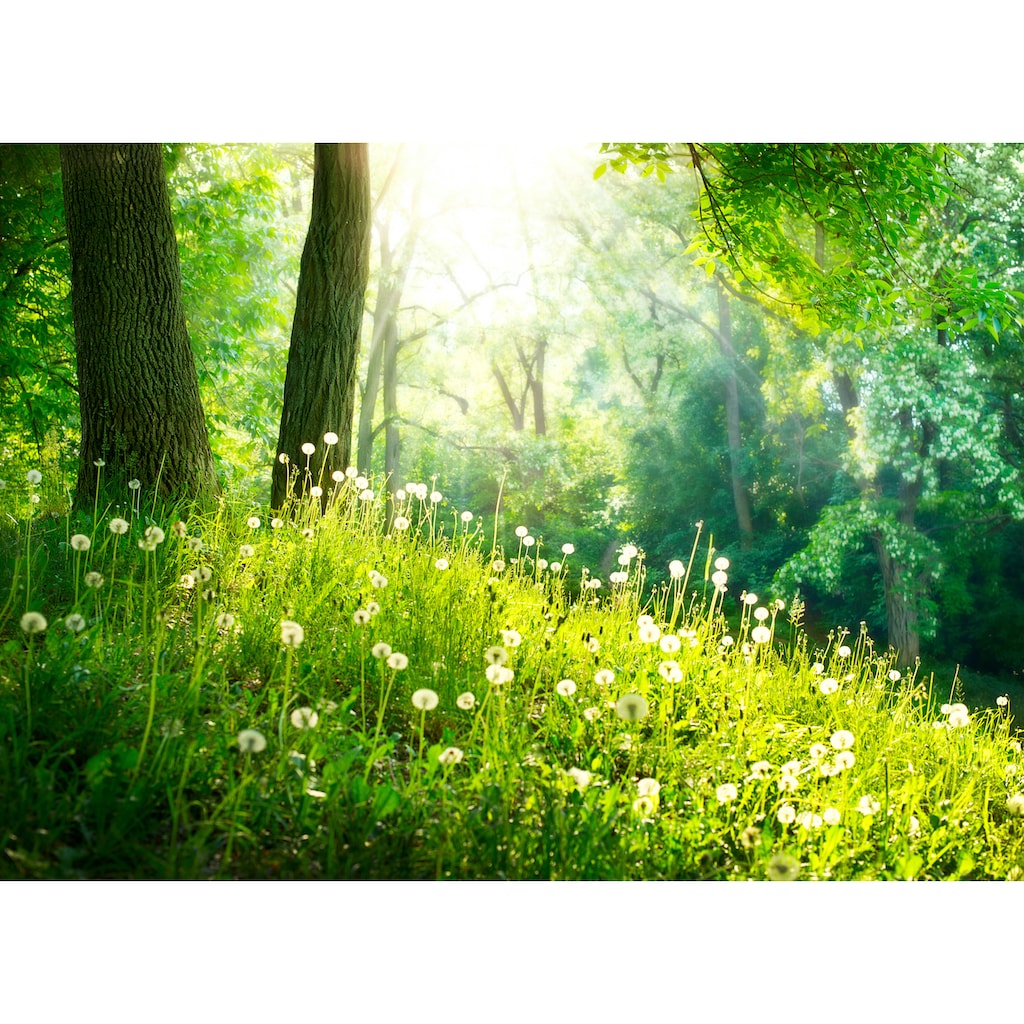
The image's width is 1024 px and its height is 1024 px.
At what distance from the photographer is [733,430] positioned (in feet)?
29.3

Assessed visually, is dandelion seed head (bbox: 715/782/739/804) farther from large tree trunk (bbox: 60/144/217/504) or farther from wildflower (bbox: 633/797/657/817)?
large tree trunk (bbox: 60/144/217/504)

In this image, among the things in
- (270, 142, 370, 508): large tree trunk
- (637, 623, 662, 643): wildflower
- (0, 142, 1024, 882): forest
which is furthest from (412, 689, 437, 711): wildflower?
(270, 142, 370, 508): large tree trunk

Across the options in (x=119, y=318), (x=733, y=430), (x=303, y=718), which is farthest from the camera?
(x=733, y=430)

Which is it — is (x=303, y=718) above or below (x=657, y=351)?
below

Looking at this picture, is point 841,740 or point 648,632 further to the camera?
point 648,632

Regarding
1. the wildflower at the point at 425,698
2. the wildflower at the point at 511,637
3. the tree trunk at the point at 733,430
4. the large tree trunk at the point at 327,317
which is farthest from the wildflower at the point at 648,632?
the tree trunk at the point at 733,430

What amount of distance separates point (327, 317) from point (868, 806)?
295 cm

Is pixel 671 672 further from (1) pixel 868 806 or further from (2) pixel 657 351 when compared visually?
(2) pixel 657 351

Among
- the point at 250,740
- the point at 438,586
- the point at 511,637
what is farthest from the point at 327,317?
the point at 250,740

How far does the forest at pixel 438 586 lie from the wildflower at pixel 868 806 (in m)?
0.02

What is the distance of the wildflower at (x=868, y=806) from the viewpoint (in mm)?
1783

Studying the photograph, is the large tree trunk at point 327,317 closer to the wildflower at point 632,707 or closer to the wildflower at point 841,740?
the wildflower at point 632,707
